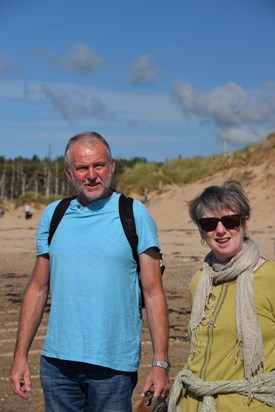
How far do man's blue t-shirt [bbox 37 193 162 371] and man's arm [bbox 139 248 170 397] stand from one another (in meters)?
0.05

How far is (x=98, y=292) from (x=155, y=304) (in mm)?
291

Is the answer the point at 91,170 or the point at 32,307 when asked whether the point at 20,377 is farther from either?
the point at 91,170

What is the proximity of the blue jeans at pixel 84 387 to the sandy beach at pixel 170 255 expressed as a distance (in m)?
2.68

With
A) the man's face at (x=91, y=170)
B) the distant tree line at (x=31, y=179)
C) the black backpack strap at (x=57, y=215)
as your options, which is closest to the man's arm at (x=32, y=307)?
the black backpack strap at (x=57, y=215)

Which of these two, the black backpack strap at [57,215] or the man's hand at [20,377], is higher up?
the black backpack strap at [57,215]

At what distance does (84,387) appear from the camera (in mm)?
3553

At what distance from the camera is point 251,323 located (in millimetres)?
3117

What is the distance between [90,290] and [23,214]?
35392mm

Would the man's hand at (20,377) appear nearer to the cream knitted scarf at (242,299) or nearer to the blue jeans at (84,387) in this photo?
the blue jeans at (84,387)

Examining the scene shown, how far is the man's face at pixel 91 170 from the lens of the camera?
3594 mm

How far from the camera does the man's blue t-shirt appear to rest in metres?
3.47

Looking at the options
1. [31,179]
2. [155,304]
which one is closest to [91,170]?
[155,304]

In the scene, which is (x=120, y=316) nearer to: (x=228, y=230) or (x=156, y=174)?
(x=228, y=230)

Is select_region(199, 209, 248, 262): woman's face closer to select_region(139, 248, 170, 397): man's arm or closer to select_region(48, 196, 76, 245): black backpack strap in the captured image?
select_region(139, 248, 170, 397): man's arm
